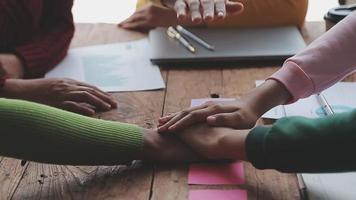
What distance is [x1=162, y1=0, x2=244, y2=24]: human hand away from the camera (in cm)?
121

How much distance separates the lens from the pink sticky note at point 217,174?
96 cm

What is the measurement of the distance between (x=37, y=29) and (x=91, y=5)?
956 mm

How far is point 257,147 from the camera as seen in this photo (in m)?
0.94

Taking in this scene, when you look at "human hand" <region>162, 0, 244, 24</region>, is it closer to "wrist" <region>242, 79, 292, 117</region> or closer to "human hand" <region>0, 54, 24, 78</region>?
"wrist" <region>242, 79, 292, 117</region>

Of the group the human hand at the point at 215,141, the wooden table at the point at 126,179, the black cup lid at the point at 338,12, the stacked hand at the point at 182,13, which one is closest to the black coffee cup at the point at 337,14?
the black cup lid at the point at 338,12

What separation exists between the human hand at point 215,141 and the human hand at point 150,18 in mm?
508

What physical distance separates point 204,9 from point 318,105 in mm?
283

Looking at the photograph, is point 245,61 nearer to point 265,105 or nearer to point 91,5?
point 265,105

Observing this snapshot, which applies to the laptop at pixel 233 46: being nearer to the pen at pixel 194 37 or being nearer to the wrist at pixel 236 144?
the pen at pixel 194 37

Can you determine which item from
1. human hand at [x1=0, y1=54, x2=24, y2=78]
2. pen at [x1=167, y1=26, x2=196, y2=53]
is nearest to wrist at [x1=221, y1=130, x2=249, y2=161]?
pen at [x1=167, y1=26, x2=196, y2=53]

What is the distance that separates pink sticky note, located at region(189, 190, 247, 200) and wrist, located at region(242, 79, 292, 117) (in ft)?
0.63

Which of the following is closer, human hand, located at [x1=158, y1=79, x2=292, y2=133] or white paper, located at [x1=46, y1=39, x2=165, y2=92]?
human hand, located at [x1=158, y1=79, x2=292, y2=133]

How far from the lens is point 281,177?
0.97 meters

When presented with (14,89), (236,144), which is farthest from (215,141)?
(14,89)
